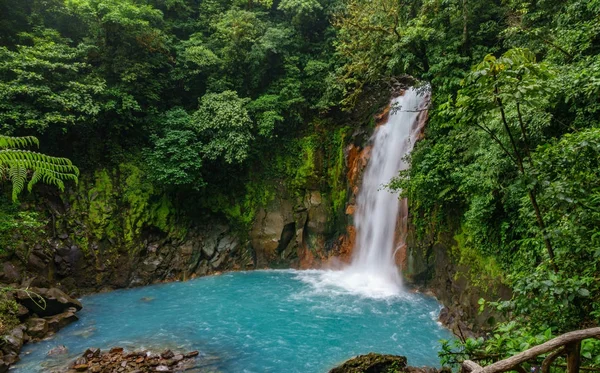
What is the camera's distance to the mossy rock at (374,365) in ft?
21.5

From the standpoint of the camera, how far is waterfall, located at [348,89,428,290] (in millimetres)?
12680

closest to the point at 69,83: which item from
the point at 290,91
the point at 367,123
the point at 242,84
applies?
the point at 242,84

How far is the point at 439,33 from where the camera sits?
31.3 ft

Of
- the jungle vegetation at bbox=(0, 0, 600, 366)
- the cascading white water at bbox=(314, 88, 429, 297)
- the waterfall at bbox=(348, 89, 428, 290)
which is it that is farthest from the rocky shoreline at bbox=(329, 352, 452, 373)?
the waterfall at bbox=(348, 89, 428, 290)

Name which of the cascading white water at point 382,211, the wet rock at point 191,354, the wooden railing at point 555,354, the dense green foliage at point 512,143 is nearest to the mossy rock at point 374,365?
the dense green foliage at point 512,143

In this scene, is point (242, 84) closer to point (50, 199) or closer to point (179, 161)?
point (179, 161)

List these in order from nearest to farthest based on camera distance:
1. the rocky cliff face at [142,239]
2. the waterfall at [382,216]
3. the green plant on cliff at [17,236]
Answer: the green plant on cliff at [17,236]
the rocky cliff face at [142,239]
the waterfall at [382,216]

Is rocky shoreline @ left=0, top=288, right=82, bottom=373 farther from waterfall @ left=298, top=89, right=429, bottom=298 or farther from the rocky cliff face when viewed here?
waterfall @ left=298, top=89, right=429, bottom=298

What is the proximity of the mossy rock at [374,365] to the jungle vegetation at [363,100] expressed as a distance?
1049 mm

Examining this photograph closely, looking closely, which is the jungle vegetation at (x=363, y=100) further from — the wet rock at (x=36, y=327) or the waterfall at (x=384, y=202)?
the wet rock at (x=36, y=327)

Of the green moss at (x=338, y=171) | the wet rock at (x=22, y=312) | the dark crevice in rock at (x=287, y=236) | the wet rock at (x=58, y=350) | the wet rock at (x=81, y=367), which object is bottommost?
the wet rock at (x=58, y=350)

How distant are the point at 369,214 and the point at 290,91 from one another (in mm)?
6339

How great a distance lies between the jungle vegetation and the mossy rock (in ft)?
3.44

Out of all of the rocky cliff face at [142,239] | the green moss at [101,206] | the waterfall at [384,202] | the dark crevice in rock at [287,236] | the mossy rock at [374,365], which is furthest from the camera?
the dark crevice in rock at [287,236]
